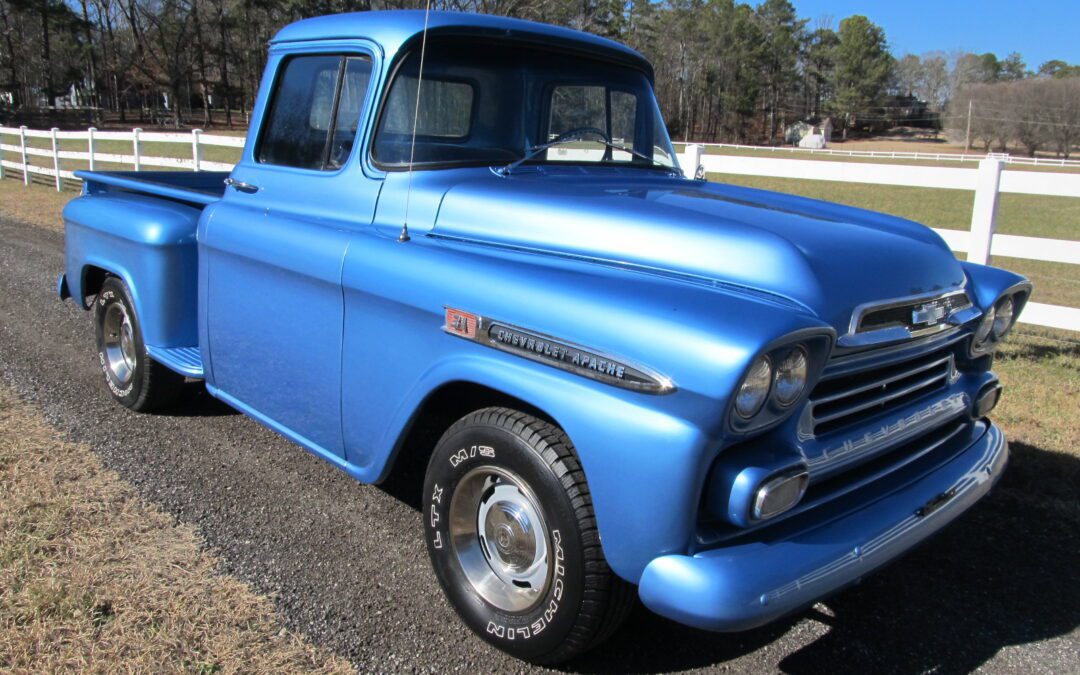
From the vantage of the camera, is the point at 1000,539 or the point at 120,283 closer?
the point at 1000,539

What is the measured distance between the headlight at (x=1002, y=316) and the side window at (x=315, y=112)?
2.47 metres

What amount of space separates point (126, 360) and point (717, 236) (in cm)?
358

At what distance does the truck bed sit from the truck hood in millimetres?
1768

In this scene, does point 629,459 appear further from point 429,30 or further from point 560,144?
point 429,30

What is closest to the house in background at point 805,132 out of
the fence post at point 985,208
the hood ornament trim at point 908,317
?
the fence post at point 985,208

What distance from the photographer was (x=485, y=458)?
251 centimetres

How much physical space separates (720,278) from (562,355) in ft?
1.77

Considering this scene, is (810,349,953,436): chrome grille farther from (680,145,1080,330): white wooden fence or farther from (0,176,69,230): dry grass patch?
(0,176,69,230): dry grass patch

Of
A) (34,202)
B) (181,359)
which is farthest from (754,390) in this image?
(34,202)

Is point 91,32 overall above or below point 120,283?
above

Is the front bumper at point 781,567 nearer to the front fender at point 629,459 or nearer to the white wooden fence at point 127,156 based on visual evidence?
the front fender at point 629,459

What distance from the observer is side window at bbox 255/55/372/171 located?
3.29m

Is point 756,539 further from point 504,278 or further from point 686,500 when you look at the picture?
point 504,278

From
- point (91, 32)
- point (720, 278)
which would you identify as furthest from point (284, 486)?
point (91, 32)
